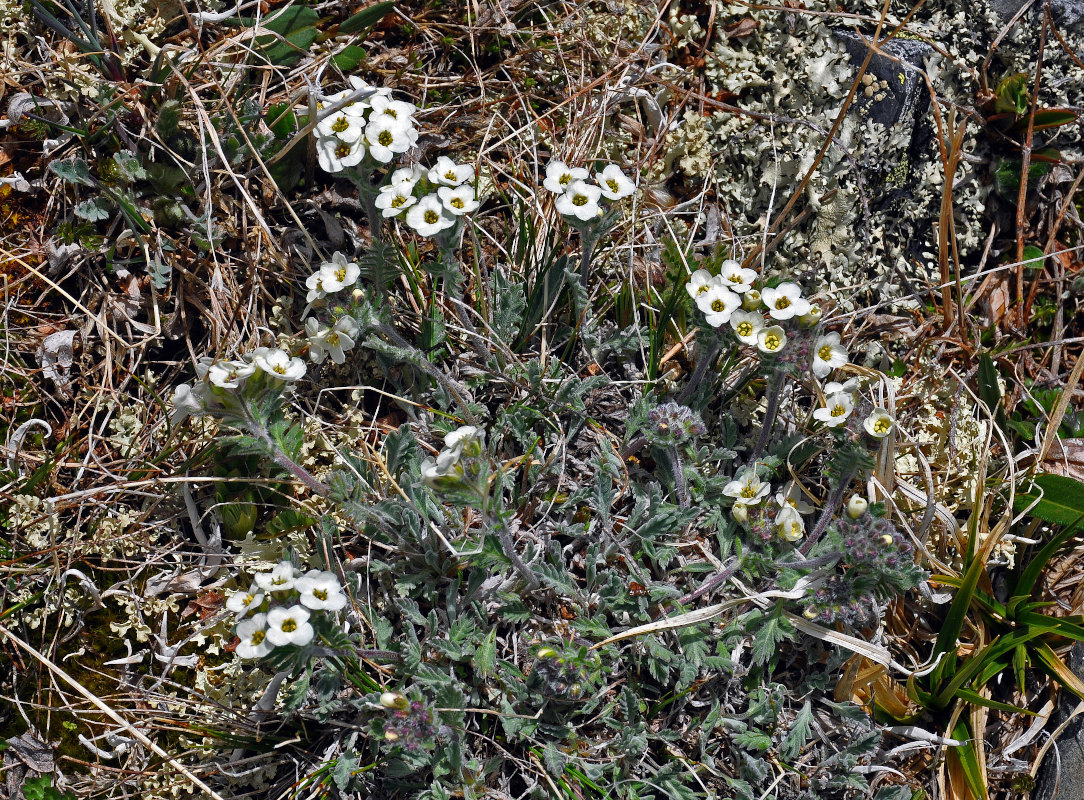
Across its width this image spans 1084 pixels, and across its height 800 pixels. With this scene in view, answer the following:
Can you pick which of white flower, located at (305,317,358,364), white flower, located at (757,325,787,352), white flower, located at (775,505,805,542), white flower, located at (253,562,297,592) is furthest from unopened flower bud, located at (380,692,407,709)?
white flower, located at (757,325,787,352)

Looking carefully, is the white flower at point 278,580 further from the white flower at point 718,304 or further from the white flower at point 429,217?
the white flower at point 718,304

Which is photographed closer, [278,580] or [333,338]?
[278,580]

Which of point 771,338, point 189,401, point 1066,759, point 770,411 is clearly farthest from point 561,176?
point 1066,759

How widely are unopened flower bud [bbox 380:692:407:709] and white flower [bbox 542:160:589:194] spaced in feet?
6.36

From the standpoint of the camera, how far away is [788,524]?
299 centimetres

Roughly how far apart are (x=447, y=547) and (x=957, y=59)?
11.9ft

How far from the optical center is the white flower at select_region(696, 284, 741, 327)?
2969mm

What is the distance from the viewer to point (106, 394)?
11.1 feet

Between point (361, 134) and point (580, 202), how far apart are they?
0.88 metres

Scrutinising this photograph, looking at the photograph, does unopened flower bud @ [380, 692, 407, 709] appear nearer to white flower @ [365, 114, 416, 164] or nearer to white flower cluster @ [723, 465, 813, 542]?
white flower cluster @ [723, 465, 813, 542]

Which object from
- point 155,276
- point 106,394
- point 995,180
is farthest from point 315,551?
point 995,180

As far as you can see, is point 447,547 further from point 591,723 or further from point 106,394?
point 106,394

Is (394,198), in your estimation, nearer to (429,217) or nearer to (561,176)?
(429,217)

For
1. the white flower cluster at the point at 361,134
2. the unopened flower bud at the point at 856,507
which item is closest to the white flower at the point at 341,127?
the white flower cluster at the point at 361,134
